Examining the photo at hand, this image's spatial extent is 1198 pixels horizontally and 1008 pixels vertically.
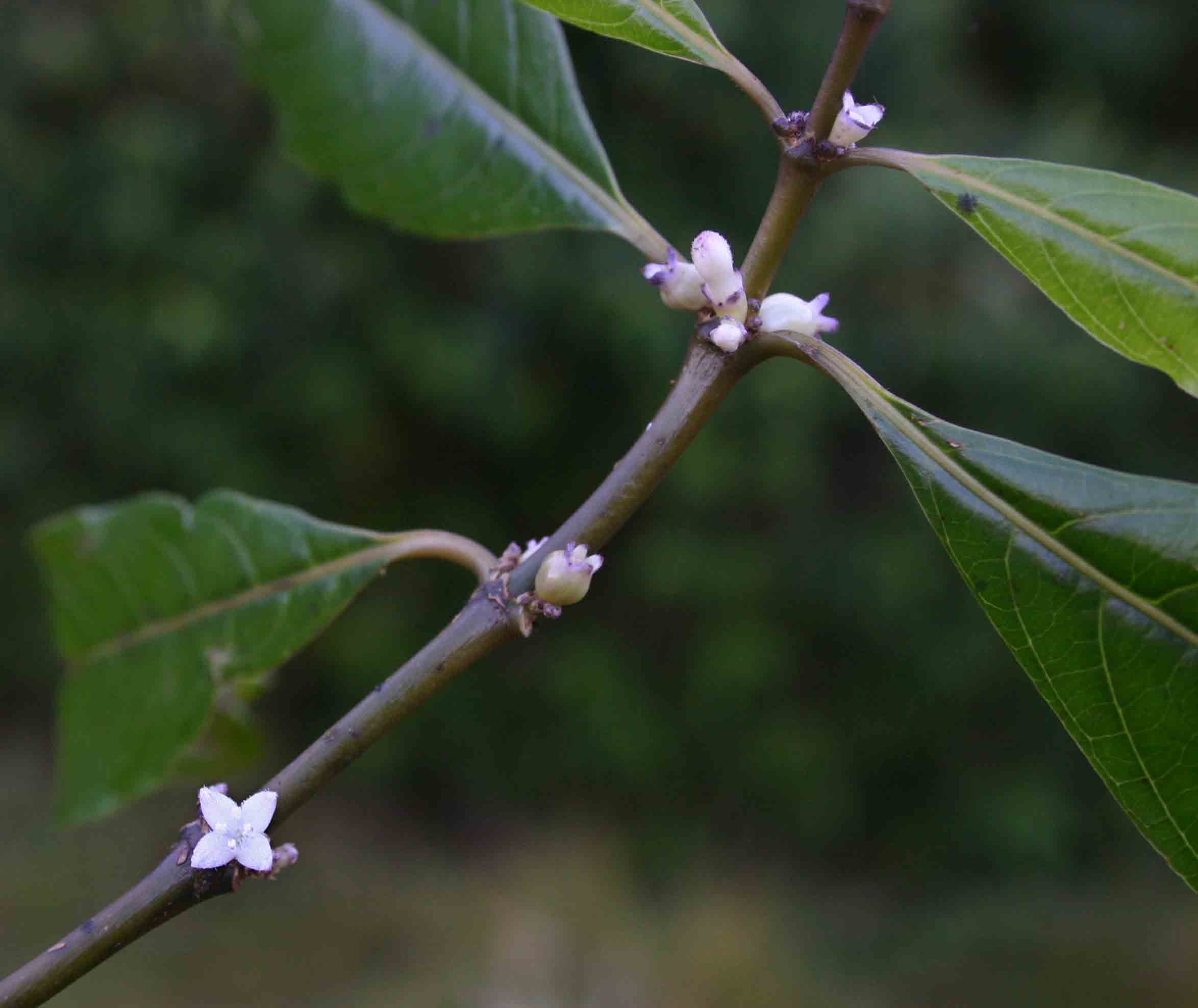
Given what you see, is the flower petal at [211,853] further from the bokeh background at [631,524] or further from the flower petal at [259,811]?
the bokeh background at [631,524]

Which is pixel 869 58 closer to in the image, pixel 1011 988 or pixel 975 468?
pixel 1011 988

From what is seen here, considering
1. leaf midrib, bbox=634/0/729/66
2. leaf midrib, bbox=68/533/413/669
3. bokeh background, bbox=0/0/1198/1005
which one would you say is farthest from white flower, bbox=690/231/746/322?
bokeh background, bbox=0/0/1198/1005

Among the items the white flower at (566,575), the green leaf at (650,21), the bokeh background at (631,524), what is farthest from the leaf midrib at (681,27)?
the bokeh background at (631,524)

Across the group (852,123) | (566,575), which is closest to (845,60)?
(852,123)

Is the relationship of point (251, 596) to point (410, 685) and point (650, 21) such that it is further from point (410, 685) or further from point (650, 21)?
point (650, 21)

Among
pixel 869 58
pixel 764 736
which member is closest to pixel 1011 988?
pixel 764 736

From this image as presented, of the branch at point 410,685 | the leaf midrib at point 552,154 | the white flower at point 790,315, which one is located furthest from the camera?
the leaf midrib at point 552,154
